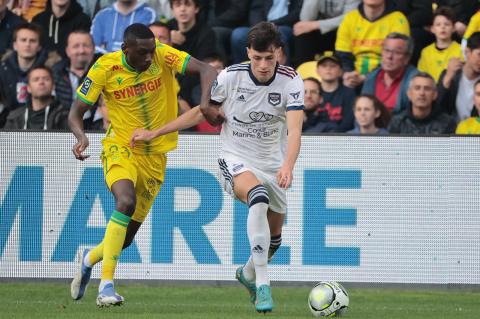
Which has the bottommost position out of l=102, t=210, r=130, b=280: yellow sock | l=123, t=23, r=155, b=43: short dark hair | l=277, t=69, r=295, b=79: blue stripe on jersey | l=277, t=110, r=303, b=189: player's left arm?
l=102, t=210, r=130, b=280: yellow sock

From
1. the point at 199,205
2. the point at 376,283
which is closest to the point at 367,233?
the point at 376,283

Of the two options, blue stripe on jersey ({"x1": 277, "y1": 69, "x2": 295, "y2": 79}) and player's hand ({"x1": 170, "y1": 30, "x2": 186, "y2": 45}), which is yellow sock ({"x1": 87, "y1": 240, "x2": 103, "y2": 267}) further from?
player's hand ({"x1": 170, "y1": 30, "x2": 186, "y2": 45})

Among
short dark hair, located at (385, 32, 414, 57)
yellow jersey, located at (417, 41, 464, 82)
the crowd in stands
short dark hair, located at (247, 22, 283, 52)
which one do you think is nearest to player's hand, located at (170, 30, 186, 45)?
the crowd in stands

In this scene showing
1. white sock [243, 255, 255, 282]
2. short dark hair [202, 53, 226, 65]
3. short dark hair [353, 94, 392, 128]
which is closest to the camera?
white sock [243, 255, 255, 282]

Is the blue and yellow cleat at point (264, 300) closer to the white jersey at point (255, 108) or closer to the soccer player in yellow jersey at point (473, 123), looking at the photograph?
the white jersey at point (255, 108)

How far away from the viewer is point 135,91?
10.3 metres

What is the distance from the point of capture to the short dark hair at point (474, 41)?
13.9 meters

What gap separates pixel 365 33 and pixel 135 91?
559 cm

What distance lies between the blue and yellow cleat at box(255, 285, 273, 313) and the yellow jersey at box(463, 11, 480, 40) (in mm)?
6785

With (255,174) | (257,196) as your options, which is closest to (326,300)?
(257,196)

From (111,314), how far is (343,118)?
5.85 meters

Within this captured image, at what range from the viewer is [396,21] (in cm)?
1512

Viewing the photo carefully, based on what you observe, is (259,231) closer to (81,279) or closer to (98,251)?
(98,251)

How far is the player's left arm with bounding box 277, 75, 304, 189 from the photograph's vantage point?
30.0 feet
